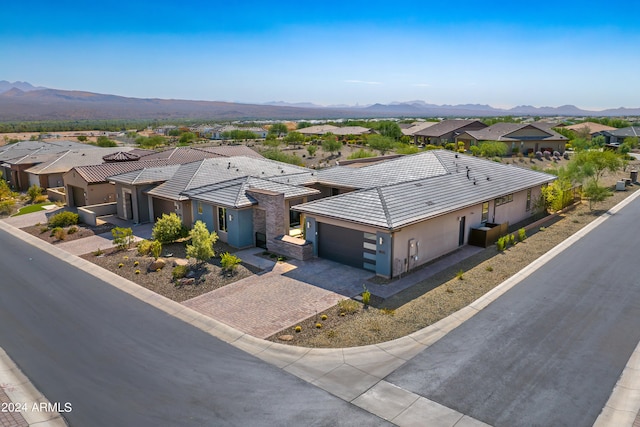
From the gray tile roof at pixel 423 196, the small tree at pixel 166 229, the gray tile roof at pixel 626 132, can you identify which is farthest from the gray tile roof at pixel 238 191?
the gray tile roof at pixel 626 132

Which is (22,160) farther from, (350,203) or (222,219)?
(350,203)

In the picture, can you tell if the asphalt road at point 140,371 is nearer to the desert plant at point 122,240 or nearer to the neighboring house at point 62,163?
the desert plant at point 122,240

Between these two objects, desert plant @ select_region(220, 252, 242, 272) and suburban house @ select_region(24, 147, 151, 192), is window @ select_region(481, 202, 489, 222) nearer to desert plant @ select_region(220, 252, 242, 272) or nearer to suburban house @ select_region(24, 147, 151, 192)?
desert plant @ select_region(220, 252, 242, 272)

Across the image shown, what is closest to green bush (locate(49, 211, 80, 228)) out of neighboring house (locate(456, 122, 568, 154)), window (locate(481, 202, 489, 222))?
window (locate(481, 202, 489, 222))

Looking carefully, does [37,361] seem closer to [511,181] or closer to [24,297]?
[24,297]

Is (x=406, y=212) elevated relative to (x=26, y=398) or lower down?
elevated

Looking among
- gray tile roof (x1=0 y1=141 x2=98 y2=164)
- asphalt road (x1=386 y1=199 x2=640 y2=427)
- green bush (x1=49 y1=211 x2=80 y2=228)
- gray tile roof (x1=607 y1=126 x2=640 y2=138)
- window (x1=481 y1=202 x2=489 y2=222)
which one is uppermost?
gray tile roof (x1=607 y1=126 x2=640 y2=138)

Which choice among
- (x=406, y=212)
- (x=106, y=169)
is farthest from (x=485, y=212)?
(x=106, y=169)
